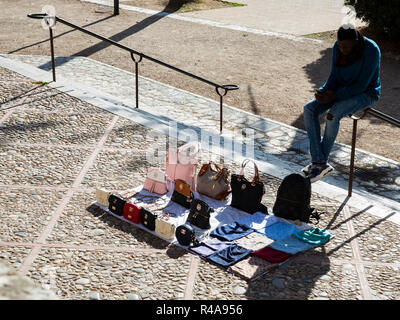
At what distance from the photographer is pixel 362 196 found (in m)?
6.53

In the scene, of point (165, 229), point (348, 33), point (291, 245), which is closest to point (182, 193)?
point (165, 229)

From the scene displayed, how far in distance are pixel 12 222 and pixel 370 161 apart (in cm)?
447

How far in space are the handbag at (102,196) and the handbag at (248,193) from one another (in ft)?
3.96

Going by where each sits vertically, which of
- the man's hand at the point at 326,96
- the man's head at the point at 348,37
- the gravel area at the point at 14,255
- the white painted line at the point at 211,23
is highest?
the man's head at the point at 348,37

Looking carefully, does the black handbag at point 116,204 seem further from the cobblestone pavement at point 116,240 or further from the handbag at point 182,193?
the handbag at point 182,193

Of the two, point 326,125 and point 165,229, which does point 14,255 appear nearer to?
point 165,229

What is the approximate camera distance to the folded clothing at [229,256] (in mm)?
4906

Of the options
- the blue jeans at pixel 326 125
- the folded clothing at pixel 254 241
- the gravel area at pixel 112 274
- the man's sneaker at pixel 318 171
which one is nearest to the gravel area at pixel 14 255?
the gravel area at pixel 112 274

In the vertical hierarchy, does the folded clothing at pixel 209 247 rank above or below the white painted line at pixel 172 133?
above

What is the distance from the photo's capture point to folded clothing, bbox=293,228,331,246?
5.26 m

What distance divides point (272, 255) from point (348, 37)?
7.29 feet

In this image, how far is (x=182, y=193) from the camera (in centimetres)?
587

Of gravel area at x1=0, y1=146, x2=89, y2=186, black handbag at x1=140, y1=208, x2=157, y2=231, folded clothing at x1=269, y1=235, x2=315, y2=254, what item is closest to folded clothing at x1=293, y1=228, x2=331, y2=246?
folded clothing at x1=269, y1=235, x2=315, y2=254

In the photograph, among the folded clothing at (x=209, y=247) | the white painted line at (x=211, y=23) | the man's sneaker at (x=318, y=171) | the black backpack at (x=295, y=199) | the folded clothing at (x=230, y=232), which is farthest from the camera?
the white painted line at (x=211, y=23)
